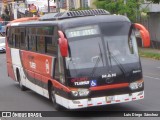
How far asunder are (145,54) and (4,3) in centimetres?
6586

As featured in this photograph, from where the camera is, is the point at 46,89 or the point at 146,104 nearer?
the point at 146,104

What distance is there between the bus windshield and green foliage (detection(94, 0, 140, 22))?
25579mm

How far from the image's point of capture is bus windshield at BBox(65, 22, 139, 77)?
12.1m

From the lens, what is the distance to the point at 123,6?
3812cm

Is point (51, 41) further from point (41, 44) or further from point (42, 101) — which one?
point (42, 101)

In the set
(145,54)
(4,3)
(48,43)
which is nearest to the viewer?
(48,43)

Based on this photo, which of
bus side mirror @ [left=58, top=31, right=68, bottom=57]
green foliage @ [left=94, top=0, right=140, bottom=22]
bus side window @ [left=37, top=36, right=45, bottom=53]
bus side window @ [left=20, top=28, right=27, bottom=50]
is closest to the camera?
bus side mirror @ [left=58, top=31, right=68, bottom=57]

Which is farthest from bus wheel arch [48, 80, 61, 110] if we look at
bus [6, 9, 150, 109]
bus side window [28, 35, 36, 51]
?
bus side window [28, 35, 36, 51]

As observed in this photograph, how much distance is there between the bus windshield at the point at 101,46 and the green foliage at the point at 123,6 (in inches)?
1007

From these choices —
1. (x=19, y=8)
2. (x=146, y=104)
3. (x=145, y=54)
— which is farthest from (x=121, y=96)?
(x=19, y=8)

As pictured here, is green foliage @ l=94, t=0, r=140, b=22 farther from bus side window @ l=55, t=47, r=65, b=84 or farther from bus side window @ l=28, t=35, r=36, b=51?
bus side window @ l=55, t=47, r=65, b=84

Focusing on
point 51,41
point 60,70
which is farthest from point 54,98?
point 51,41

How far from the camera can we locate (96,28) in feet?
40.8

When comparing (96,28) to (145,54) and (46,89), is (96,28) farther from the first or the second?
(145,54)
